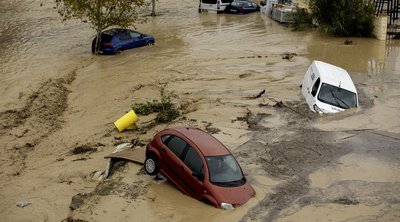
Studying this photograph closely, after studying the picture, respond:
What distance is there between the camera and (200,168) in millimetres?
12391

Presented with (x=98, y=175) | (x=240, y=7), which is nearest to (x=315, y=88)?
(x=98, y=175)

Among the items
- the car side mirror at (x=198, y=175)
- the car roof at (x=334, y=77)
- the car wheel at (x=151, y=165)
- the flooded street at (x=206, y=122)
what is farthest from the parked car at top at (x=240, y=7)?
the car side mirror at (x=198, y=175)

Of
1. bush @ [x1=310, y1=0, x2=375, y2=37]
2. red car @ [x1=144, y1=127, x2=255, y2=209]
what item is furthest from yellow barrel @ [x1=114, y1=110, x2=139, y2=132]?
bush @ [x1=310, y1=0, x2=375, y2=37]

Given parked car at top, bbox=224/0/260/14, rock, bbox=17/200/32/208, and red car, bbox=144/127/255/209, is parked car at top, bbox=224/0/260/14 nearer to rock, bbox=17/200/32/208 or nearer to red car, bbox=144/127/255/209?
red car, bbox=144/127/255/209

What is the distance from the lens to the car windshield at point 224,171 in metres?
12.4

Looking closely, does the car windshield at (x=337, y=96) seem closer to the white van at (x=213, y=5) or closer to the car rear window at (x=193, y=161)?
the car rear window at (x=193, y=161)

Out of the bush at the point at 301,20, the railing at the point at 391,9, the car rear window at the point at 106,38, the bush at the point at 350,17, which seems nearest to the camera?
the car rear window at the point at 106,38

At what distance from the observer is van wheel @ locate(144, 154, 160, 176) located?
13.4m

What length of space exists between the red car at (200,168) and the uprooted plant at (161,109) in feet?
15.9

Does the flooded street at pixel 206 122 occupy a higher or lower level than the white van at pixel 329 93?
lower

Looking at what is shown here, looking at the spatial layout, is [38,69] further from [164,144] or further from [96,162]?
Result: [164,144]

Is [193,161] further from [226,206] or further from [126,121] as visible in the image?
[126,121]

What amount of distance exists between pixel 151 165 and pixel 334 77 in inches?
338

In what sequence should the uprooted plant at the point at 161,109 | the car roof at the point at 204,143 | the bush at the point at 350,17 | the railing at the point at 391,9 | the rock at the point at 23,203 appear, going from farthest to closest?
the railing at the point at 391,9
the bush at the point at 350,17
the uprooted plant at the point at 161,109
the rock at the point at 23,203
the car roof at the point at 204,143
